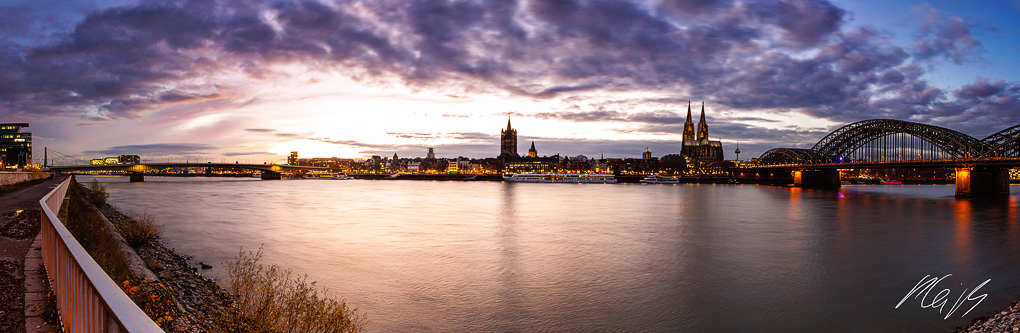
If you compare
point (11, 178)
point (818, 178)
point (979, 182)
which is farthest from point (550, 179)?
point (11, 178)

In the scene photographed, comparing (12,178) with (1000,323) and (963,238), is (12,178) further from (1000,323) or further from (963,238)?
(963,238)

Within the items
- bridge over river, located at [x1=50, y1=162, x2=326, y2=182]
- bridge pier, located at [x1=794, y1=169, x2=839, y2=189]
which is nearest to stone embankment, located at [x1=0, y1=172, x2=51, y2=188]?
bridge over river, located at [x1=50, y1=162, x2=326, y2=182]

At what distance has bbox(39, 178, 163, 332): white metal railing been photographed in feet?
10.4

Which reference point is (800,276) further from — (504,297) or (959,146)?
(959,146)

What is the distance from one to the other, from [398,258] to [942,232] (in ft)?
116

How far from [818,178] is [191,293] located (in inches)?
5629

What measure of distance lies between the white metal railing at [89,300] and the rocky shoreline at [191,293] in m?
3.36

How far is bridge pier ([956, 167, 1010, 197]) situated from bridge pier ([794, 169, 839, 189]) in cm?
4449

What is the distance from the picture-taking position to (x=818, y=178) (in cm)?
13062

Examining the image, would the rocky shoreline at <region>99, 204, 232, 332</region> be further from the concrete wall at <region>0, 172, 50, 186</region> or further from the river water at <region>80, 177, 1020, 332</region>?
the concrete wall at <region>0, 172, 50, 186</region>

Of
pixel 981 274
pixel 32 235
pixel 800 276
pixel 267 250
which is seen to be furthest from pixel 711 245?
pixel 32 235

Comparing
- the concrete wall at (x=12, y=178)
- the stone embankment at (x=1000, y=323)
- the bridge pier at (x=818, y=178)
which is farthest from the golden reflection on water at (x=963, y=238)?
the bridge pier at (x=818, y=178)

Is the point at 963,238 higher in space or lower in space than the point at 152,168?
lower

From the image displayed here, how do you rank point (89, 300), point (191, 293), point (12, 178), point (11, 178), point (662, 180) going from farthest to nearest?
point (662, 180)
point (12, 178)
point (11, 178)
point (191, 293)
point (89, 300)
